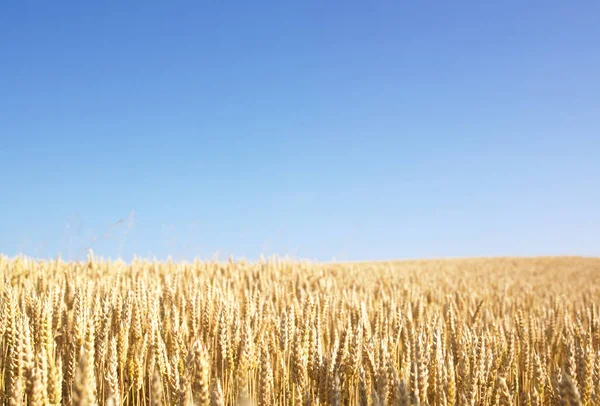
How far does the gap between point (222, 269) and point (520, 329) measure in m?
5.17

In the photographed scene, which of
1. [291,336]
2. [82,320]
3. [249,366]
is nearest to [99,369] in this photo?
[82,320]

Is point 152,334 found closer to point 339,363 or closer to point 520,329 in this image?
point 339,363

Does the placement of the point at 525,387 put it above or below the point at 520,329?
below

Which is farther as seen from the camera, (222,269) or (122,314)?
(222,269)

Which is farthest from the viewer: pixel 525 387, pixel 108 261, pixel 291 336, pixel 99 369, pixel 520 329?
pixel 108 261

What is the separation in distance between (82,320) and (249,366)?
2.74 feet

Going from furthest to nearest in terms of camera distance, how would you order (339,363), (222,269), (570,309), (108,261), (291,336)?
(222,269) → (108,261) → (570,309) → (291,336) → (339,363)

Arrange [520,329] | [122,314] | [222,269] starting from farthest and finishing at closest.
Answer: [222,269], [520,329], [122,314]

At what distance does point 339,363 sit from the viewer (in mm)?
2203

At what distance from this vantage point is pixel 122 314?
262cm

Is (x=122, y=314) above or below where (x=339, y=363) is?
above

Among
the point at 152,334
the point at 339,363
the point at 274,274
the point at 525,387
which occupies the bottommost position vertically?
the point at 525,387

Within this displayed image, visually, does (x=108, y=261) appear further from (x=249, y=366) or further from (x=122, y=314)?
(x=249, y=366)

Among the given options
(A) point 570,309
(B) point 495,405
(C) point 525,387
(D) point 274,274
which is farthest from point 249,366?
(A) point 570,309
